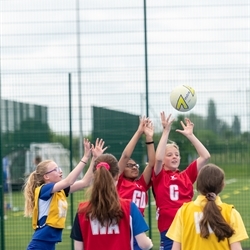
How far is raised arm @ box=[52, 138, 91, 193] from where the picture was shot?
6.89m

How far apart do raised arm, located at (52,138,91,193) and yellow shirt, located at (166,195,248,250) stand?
1578 millimetres

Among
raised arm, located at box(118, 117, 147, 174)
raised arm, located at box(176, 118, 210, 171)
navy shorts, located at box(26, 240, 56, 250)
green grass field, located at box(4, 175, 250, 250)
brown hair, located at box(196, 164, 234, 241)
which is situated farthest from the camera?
green grass field, located at box(4, 175, 250, 250)

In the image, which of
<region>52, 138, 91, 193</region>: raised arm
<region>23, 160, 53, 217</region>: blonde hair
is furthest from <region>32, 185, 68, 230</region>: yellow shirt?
<region>52, 138, 91, 193</region>: raised arm

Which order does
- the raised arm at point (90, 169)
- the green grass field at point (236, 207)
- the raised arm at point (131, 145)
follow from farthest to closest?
the green grass field at point (236, 207), the raised arm at point (131, 145), the raised arm at point (90, 169)

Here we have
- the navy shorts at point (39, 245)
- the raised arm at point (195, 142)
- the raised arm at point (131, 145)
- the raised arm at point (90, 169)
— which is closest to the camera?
the raised arm at point (90, 169)

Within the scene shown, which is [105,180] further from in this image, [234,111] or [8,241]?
[8,241]

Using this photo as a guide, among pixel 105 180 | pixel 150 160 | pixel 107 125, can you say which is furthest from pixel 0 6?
pixel 105 180

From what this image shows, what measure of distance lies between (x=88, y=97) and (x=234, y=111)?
2224 millimetres

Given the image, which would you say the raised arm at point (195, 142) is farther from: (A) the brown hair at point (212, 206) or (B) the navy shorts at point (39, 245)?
(A) the brown hair at point (212, 206)

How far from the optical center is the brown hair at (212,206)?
529 centimetres

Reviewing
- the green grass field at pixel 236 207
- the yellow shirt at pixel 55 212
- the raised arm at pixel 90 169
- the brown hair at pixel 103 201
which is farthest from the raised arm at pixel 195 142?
the green grass field at pixel 236 207

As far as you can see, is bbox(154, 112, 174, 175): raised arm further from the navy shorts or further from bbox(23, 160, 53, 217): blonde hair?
the navy shorts

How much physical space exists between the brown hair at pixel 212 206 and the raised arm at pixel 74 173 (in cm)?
171

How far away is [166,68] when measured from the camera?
10969mm
